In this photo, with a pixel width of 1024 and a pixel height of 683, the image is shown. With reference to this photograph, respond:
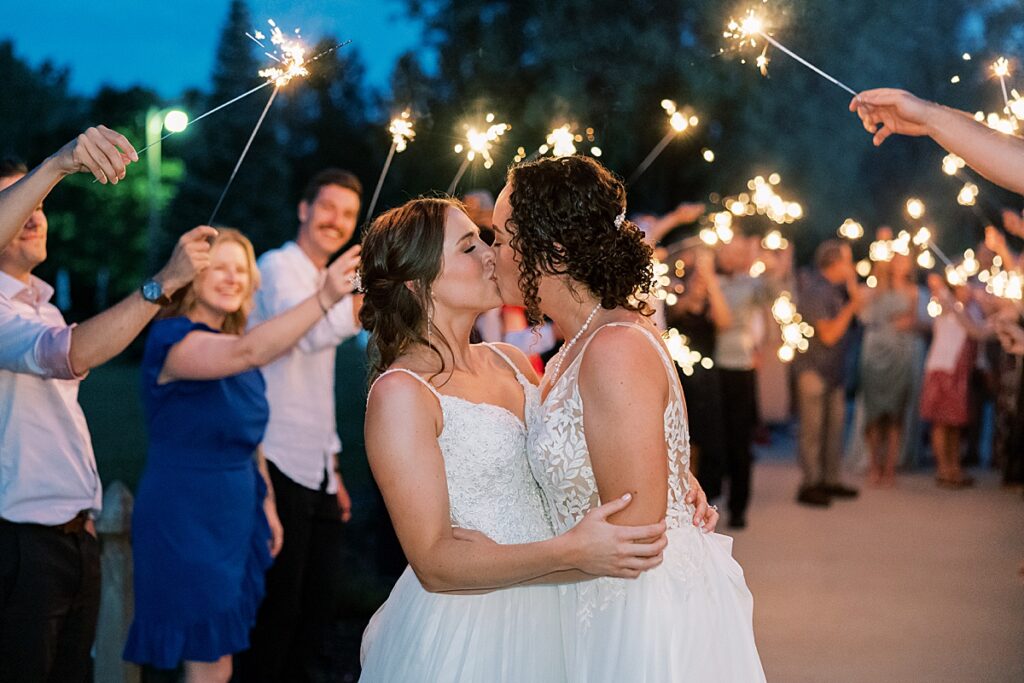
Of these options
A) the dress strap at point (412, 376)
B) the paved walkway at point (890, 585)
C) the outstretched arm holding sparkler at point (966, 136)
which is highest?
the outstretched arm holding sparkler at point (966, 136)

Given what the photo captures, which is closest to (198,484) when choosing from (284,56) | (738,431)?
(284,56)

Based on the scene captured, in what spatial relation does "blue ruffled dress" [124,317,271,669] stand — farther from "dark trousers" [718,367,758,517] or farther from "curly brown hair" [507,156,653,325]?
"dark trousers" [718,367,758,517]

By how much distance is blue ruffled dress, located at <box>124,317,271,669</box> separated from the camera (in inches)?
141

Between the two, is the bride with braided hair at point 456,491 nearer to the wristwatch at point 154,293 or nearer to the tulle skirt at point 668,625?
the tulle skirt at point 668,625

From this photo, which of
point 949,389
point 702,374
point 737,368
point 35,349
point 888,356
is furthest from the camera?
point 888,356

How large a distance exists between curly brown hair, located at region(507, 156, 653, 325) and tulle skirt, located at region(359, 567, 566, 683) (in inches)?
30.4

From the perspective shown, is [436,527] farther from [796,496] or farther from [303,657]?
[796,496]

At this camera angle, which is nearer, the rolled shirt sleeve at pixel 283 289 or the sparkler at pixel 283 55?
the sparkler at pixel 283 55

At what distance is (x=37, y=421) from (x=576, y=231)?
1705mm

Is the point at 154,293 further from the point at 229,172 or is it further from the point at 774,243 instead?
the point at 229,172

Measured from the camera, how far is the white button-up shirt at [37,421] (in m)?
2.92

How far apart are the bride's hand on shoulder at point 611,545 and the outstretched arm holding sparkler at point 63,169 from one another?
54.1 inches

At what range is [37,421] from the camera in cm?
307

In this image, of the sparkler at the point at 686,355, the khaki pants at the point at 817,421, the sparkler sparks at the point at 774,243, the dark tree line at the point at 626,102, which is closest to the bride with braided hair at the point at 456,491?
the dark tree line at the point at 626,102
